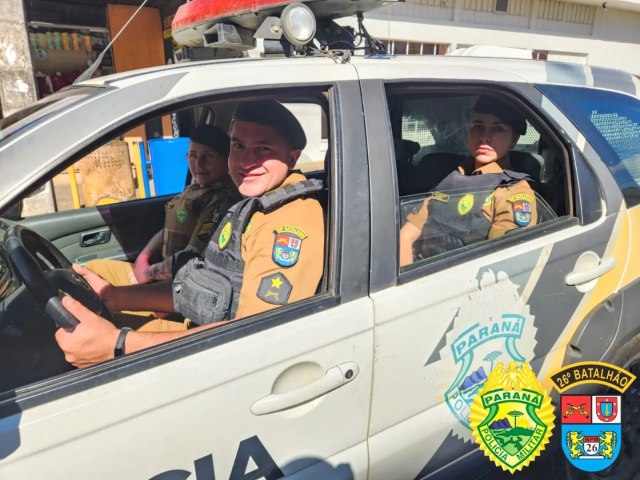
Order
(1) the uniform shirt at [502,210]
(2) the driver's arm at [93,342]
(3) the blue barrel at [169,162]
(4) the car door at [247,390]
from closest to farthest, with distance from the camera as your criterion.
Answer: (4) the car door at [247,390] → (2) the driver's arm at [93,342] → (1) the uniform shirt at [502,210] → (3) the blue barrel at [169,162]

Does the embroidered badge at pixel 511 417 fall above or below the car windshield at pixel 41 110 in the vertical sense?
below

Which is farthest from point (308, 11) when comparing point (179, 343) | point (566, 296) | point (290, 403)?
point (566, 296)

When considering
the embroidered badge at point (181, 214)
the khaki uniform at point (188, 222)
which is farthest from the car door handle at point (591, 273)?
the embroidered badge at point (181, 214)

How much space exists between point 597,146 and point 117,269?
2319 millimetres

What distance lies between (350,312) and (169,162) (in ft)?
15.9

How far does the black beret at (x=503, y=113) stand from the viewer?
80.0 inches

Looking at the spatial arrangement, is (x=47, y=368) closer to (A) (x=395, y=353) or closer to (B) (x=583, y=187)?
(A) (x=395, y=353)

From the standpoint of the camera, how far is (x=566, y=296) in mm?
1643

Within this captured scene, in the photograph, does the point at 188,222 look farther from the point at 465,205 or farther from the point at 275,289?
the point at 465,205

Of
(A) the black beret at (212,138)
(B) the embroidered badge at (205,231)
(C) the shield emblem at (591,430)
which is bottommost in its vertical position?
(C) the shield emblem at (591,430)

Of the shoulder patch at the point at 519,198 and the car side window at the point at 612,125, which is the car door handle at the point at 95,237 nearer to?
the shoulder patch at the point at 519,198

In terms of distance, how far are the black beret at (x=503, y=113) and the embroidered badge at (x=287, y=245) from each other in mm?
1157

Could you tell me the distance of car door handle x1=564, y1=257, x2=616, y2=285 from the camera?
163cm

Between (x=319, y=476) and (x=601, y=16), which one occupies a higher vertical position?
(x=601, y=16)
